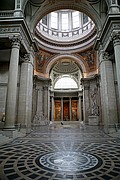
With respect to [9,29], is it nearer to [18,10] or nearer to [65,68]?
[18,10]

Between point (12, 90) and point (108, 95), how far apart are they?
7287mm

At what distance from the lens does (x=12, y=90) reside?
8594 millimetres

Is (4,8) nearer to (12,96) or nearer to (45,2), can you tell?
(45,2)

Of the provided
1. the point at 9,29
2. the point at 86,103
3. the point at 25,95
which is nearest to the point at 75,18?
the point at 86,103

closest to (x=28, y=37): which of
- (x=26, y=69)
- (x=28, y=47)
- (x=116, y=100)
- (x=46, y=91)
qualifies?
(x=28, y=47)

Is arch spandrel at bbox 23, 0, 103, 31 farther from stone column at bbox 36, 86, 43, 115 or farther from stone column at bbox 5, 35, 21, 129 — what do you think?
stone column at bbox 36, 86, 43, 115

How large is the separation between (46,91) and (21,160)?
21325mm

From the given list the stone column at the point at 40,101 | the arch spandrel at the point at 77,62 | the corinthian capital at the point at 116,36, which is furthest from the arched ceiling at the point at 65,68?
the corinthian capital at the point at 116,36

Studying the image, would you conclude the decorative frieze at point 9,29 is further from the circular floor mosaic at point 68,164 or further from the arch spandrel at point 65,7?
the circular floor mosaic at point 68,164

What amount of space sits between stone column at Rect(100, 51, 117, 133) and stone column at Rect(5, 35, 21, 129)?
696 cm

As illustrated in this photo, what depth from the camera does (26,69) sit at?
11.5 meters

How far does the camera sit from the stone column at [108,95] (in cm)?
1009

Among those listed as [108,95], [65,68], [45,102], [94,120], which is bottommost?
[94,120]

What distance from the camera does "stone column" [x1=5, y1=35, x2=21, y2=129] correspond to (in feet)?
27.1
